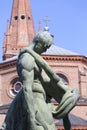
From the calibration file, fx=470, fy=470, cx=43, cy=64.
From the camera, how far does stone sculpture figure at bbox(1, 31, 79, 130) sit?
630cm

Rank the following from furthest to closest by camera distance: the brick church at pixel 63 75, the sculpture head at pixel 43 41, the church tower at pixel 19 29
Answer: the church tower at pixel 19 29, the brick church at pixel 63 75, the sculpture head at pixel 43 41

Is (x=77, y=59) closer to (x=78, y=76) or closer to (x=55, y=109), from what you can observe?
(x=78, y=76)

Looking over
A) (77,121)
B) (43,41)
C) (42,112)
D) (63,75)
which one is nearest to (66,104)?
(42,112)

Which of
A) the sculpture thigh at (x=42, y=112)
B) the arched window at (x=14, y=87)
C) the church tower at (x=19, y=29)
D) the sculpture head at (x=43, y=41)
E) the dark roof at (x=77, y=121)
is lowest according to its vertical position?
the dark roof at (x=77, y=121)

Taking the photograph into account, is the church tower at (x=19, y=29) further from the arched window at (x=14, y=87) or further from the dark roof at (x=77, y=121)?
the dark roof at (x=77, y=121)

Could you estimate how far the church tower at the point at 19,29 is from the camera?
66.3m

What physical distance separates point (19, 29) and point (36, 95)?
62.9 metres

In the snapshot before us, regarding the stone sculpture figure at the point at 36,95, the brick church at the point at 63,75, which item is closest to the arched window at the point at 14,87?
the brick church at the point at 63,75

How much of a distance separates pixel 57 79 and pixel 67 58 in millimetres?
44943

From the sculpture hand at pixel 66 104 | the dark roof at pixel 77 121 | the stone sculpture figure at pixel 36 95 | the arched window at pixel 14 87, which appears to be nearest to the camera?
the stone sculpture figure at pixel 36 95

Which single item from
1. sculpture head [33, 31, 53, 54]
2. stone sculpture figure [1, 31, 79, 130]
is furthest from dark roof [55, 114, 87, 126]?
sculpture head [33, 31, 53, 54]

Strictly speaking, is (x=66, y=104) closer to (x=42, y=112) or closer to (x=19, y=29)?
(x=42, y=112)

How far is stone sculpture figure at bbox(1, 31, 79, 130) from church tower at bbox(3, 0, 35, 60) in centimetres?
5739

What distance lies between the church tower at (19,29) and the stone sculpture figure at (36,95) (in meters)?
57.4
